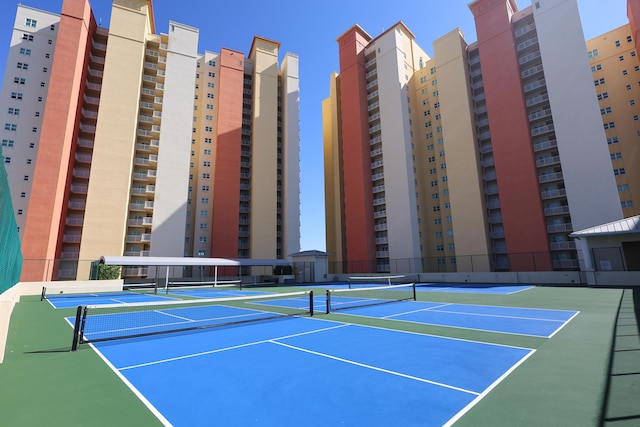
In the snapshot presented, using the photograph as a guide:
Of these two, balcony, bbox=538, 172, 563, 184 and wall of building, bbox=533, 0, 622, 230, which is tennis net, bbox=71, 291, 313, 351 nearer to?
wall of building, bbox=533, 0, 622, 230

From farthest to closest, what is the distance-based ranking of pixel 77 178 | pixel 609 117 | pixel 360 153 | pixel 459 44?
pixel 360 153 → pixel 459 44 → pixel 77 178 → pixel 609 117

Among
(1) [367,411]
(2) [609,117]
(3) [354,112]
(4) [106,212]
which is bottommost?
(1) [367,411]

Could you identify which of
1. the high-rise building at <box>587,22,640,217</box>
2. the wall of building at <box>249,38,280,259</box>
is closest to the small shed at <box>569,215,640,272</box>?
the high-rise building at <box>587,22,640,217</box>

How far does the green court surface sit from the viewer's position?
4094 mm

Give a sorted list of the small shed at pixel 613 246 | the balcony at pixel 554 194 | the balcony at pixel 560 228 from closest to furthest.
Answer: the small shed at pixel 613 246, the balcony at pixel 560 228, the balcony at pixel 554 194

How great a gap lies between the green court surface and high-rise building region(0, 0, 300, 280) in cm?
3903

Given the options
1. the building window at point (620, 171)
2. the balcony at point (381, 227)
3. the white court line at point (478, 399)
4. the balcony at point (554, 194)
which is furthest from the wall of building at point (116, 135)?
the building window at point (620, 171)

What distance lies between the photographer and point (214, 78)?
56.8 m

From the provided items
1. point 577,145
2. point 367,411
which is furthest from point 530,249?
point 367,411

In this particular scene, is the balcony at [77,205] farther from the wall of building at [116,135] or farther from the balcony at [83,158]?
the balcony at [83,158]

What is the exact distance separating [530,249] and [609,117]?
21.5m

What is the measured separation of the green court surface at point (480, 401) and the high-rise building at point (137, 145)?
3903cm

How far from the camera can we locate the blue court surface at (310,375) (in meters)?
4.22

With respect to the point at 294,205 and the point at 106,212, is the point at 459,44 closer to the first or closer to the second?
the point at 294,205
